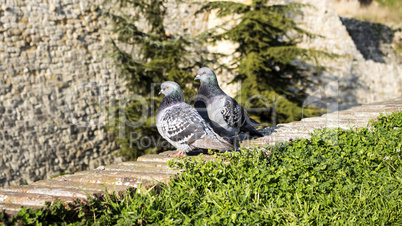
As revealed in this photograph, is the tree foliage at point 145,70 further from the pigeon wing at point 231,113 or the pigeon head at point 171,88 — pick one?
the pigeon head at point 171,88

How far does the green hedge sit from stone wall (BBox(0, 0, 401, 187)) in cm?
667

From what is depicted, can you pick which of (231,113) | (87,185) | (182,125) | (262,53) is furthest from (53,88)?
(87,185)

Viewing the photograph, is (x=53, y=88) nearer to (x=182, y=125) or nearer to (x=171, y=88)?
(x=171, y=88)

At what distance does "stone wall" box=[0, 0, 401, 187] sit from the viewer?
26.3 feet

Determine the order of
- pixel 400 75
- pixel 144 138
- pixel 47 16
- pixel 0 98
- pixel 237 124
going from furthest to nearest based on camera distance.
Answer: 1. pixel 400 75
2. pixel 144 138
3. pixel 47 16
4. pixel 0 98
5. pixel 237 124

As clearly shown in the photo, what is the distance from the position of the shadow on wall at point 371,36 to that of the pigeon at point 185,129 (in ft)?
56.9

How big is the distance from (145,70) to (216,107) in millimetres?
6154

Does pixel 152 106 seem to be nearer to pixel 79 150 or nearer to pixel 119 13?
pixel 79 150

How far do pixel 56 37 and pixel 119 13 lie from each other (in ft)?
6.26

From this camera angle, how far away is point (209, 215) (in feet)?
7.69

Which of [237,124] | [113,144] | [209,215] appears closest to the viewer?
[209,215]

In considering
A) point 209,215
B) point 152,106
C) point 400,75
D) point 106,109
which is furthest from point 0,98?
point 400,75

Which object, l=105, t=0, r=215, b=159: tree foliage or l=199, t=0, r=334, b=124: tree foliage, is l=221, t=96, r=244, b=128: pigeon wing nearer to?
l=105, t=0, r=215, b=159: tree foliage

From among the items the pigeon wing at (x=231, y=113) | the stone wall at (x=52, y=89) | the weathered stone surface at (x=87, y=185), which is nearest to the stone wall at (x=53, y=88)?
the stone wall at (x=52, y=89)
